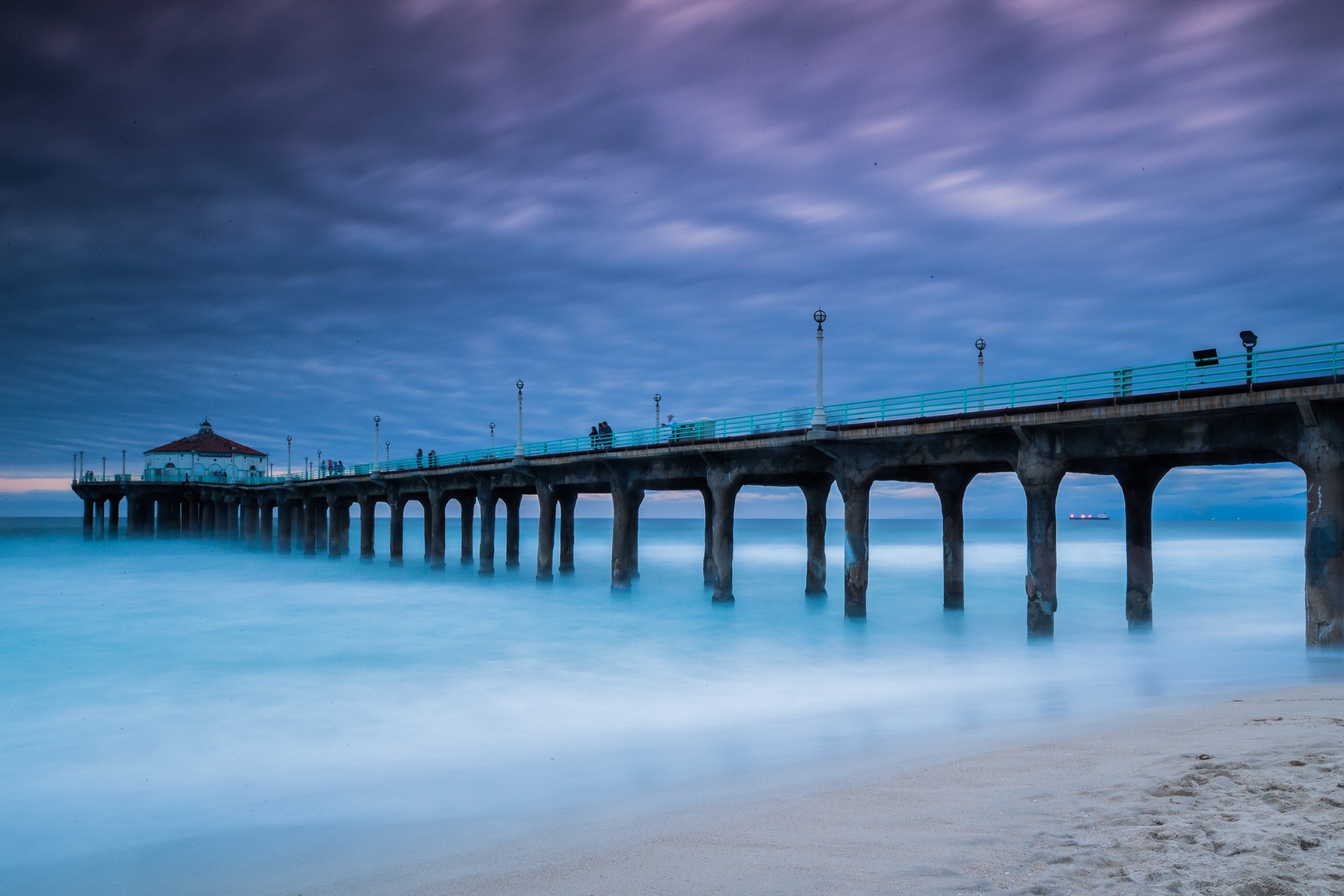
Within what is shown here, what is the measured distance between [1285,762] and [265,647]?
2277cm

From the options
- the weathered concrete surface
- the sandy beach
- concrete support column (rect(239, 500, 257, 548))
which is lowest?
concrete support column (rect(239, 500, 257, 548))

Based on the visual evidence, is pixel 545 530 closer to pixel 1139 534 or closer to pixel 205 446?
A: pixel 1139 534

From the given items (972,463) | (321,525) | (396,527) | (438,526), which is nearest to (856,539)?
(972,463)

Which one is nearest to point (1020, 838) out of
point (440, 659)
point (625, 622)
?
point (440, 659)

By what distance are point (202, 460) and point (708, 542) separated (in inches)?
3239

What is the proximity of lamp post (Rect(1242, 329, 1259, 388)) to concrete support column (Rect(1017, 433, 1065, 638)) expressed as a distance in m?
4.23

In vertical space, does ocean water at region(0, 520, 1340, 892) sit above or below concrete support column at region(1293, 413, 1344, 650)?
below

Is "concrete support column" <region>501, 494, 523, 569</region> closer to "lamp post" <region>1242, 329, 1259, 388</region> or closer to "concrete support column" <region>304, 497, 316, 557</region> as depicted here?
"concrete support column" <region>304, 497, 316, 557</region>

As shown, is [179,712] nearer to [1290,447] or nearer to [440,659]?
[440,659]

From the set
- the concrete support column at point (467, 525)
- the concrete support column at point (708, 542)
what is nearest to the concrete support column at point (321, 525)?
the concrete support column at point (467, 525)

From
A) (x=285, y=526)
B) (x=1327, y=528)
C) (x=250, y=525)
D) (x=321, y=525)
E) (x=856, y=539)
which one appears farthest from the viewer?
(x=250, y=525)

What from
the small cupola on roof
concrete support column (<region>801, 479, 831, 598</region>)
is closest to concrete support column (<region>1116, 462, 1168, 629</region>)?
concrete support column (<region>801, 479, 831, 598</region>)

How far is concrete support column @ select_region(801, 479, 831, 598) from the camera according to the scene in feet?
101

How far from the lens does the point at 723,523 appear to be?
28.8 m
